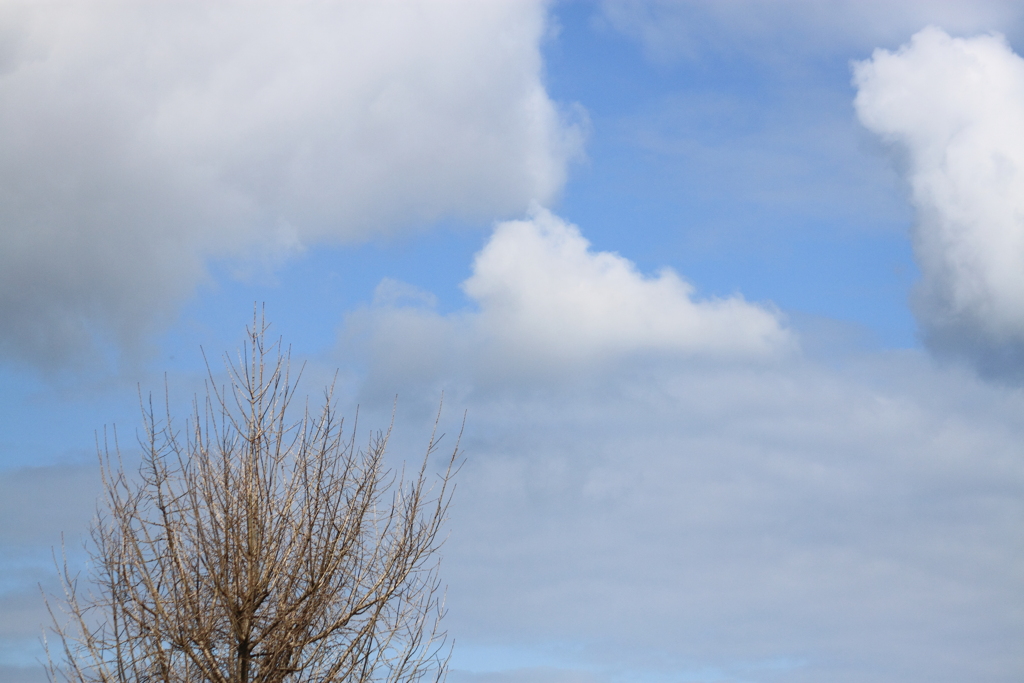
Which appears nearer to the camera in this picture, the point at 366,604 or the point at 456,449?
the point at 366,604

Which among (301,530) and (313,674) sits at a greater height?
(301,530)

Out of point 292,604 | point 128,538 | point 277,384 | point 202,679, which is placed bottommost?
point 202,679

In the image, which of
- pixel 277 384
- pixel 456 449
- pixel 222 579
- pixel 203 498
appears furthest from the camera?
pixel 456 449

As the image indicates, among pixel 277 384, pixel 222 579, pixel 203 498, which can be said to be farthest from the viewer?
pixel 277 384

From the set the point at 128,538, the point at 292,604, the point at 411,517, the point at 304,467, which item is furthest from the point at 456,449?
the point at 128,538

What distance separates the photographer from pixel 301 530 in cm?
1102

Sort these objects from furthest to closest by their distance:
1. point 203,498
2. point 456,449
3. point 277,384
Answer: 1. point 456,449
2. point 277,384
3. point 203,498

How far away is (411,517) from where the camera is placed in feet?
39.2

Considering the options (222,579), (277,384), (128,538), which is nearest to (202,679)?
(222,579)

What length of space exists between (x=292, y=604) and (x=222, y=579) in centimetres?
82

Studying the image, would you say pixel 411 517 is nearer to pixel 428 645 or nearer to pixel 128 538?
pixel 428 645

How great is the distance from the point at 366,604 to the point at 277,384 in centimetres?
294

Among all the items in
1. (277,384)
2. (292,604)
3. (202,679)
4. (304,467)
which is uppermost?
(277,384)

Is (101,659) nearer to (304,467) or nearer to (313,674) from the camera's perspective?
(313,674)
